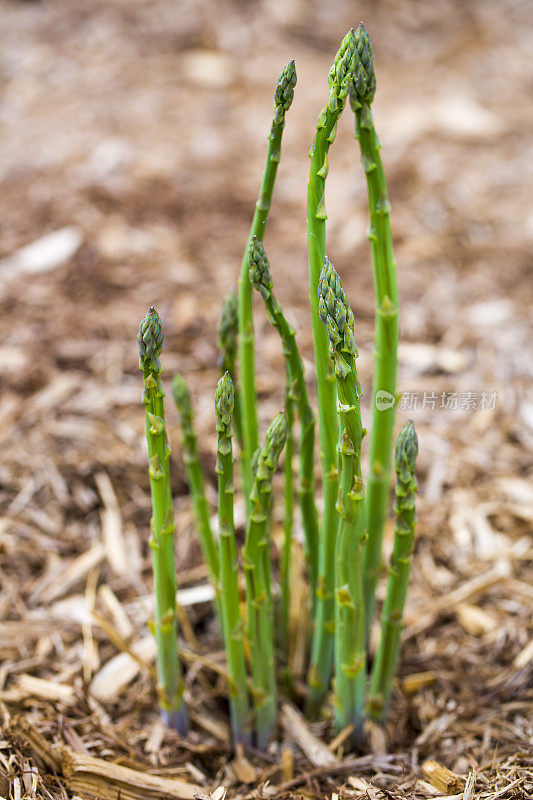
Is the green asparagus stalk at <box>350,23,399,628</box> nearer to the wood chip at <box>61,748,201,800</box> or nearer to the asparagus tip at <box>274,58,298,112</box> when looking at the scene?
the asparagus tip at <box>274,58,298,112</box>

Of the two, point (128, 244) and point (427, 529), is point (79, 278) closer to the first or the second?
point (128, 244)

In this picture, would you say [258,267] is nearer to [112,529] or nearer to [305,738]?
[305,738]

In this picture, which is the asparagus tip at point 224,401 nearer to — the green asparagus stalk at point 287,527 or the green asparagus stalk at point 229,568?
the green asparagus stalk at point 229,568

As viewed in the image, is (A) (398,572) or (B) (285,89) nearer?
A: (B) (285,89)

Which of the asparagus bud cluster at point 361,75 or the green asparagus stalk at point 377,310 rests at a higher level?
the asparagus bud cluster at point 361,75

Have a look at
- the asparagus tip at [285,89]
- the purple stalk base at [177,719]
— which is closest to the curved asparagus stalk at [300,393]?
the asparagus tip at [285,89]

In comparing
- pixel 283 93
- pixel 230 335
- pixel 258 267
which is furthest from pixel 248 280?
pixel 283 93
